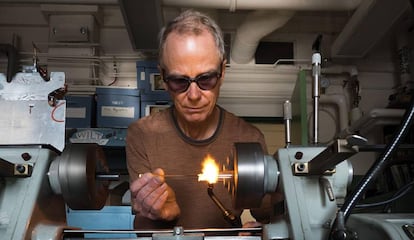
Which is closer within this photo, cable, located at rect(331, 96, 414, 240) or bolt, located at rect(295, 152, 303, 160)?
cable, located at rect(331, 96, 414, 240)

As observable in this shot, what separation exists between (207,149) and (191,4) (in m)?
1.68

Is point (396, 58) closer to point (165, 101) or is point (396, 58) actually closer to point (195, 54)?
point (165, 101)

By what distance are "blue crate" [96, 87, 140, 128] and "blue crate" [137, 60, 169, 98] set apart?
0.25 feet

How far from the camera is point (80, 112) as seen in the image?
2973 millimetres

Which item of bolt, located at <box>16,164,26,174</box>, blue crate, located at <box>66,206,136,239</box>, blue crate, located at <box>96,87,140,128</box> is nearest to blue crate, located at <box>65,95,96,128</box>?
blue crate, located at <box>96,87,140,128</box>

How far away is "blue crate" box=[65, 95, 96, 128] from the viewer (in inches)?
115

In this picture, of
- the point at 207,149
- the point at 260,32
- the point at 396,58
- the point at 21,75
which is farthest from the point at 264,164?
the point at 396,58

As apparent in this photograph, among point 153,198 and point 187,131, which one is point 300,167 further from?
point 187,131

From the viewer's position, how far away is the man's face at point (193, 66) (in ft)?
3.97

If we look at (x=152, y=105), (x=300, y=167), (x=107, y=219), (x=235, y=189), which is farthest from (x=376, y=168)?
(x=152, y=105)

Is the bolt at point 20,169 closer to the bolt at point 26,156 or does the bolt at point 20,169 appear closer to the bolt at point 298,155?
the bolt at point 26,156

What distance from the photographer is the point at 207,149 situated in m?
1.41

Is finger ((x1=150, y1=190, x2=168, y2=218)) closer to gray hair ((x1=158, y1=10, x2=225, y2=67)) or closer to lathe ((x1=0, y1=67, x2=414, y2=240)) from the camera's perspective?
lathe ((x1=0, y1=67, x2=414, y2=240))

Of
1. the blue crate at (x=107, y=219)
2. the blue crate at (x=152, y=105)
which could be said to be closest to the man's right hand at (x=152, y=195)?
the blue crate at (x=107, y=219)
